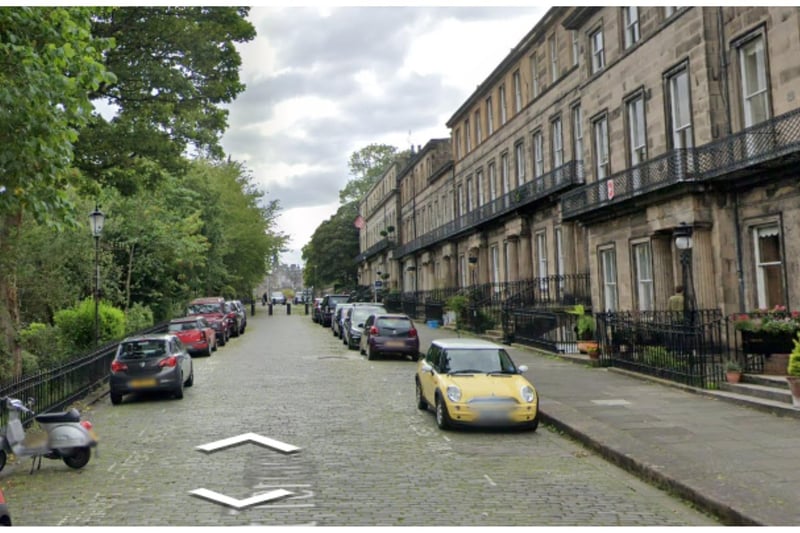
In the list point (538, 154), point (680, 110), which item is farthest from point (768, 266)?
point (538, 154)

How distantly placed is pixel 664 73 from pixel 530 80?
44.6ft

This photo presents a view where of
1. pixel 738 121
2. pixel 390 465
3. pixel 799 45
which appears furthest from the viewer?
pixel 738 121

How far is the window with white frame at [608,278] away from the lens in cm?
2256

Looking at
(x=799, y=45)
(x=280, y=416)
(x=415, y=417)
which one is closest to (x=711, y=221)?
(x=799, y=45)

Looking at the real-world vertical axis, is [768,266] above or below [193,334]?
above

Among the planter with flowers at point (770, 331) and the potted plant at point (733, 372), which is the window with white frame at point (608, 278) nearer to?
the planter with flowers at point (770, 331)

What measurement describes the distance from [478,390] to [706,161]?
9.38 meters

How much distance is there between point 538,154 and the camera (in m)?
31.0

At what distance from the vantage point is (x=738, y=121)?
53.2ft

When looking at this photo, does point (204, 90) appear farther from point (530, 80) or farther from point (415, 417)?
point (530, 80)

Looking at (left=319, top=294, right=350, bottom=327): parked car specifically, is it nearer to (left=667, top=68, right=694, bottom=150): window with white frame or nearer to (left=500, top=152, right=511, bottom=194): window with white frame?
(left=500, top=152, right=511, bottom=194): window with white frame

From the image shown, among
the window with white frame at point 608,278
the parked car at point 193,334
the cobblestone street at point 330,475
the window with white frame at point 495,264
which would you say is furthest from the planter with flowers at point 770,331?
the window with white frame at point 495,264

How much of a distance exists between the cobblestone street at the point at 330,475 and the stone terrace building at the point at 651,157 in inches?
314

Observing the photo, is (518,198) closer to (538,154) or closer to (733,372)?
(538,154)
